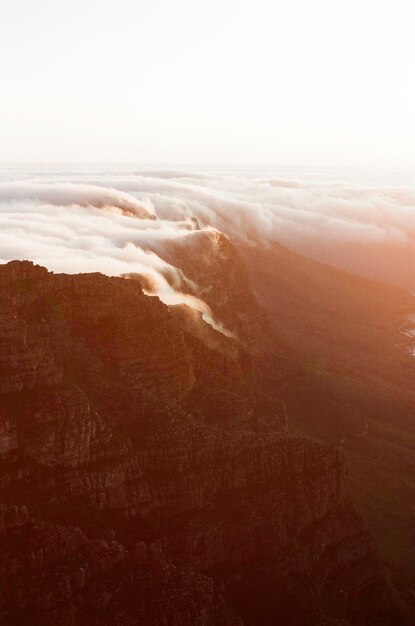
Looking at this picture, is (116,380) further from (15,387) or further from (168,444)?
(15,387)

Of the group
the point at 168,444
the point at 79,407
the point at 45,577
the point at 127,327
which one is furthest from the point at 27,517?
the point at 127,327

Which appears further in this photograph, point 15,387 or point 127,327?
point 127,327

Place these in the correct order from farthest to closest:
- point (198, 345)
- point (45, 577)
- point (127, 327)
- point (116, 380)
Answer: point (198, 345)
point (127, 327)
point (116, 380)
point (45, 577)

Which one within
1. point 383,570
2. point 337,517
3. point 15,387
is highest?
point 15,387

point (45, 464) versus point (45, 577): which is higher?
point (45, 464)

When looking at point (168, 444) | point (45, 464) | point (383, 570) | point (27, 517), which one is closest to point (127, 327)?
point (168, 444)

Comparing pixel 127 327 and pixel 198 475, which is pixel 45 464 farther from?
pixel 127 327

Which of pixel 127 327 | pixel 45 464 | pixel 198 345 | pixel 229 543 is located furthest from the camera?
pixel 198 345
